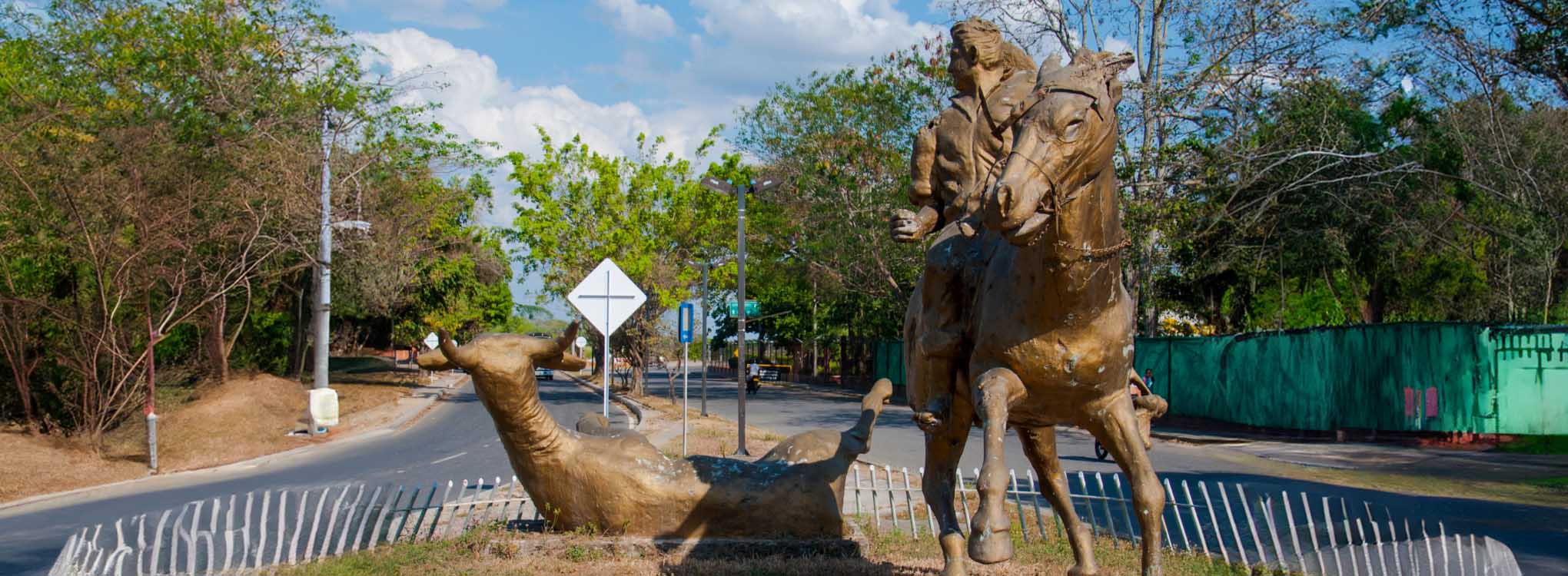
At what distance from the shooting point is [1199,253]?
3130cm

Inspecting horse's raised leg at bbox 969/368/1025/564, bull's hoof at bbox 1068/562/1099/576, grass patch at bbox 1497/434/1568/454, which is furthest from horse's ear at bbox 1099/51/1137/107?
grass patch at bbox 1497/434/1568/454

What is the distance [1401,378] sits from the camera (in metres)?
20.1

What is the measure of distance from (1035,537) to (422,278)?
112 feet

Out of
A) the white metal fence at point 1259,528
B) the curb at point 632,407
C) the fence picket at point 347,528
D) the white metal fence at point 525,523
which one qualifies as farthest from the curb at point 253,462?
the white metal fence at point 1259,528

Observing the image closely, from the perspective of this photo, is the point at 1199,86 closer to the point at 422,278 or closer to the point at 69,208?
the point at 69,208

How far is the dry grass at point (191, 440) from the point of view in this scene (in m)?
14.2

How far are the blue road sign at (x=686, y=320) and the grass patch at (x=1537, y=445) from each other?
14.6 meters

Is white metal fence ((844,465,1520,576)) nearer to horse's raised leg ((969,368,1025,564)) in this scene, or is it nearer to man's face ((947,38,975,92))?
horse's raised leg ((969,368,1025,564))

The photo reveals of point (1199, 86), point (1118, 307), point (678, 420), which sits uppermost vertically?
point (1199, 86)

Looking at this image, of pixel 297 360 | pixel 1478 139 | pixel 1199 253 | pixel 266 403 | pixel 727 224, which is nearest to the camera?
pixel 1478 139

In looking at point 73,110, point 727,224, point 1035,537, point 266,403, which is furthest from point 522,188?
point 1035,537

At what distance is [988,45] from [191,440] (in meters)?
17.0

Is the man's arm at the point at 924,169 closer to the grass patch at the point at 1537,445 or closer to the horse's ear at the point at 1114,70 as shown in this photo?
the horse's ear at the point at 1114,70

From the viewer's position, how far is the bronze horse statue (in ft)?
13.6
